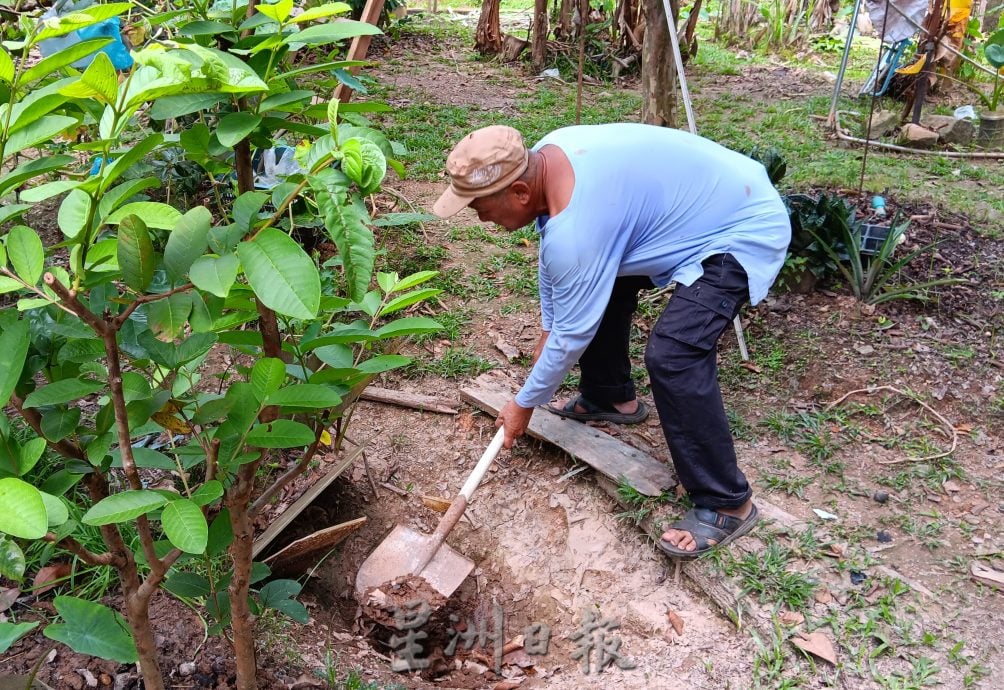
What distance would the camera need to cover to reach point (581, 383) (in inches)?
135

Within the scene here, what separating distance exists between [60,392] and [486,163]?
131 centimetres

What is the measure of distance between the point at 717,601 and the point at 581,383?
1151 mm

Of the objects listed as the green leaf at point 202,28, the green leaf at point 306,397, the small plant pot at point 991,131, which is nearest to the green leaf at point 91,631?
the green leaf at point 306,397

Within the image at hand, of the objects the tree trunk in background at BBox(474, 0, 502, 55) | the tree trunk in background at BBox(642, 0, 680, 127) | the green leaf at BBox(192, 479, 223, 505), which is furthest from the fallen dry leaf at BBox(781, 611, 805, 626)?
the tree trunk in background at BBox(474, 0, 502, 55)

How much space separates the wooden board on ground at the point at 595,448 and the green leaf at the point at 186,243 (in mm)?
2146

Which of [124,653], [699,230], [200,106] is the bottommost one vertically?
[124,653]

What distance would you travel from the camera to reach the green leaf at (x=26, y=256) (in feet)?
3.66

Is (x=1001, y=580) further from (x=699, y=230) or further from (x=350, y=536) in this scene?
(x=350, y=536)

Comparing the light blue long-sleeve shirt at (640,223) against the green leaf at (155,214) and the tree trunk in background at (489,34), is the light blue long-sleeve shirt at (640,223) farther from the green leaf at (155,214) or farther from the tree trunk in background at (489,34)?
the tree trunk in background at (489,34)

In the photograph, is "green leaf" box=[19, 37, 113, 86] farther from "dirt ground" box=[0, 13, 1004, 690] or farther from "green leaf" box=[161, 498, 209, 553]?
"dirt ground" box=[0, 13, 1004, 690]

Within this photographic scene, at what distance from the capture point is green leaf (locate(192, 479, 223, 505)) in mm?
1388

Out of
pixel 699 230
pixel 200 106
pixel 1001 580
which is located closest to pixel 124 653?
pixel 200 106

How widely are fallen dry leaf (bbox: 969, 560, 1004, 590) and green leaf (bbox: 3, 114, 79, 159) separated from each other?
2955 millimetres

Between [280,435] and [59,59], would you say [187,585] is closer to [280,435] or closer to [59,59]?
[280,435]
